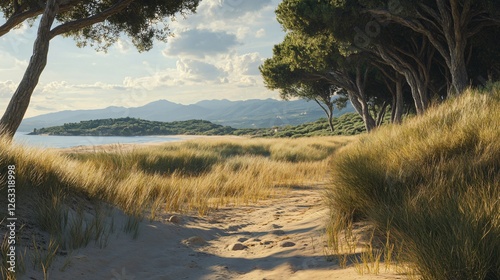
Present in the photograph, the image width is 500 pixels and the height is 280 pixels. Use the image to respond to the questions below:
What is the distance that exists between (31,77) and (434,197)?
967 centimetres

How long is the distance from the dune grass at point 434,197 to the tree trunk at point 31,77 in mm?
8020

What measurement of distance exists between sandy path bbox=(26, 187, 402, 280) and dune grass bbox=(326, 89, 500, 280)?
15.8 inches

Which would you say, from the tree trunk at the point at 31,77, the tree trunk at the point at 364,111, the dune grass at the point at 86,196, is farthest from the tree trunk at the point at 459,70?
the tree trunk at the point at 31,77

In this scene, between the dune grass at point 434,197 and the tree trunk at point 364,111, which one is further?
the tree trunk at point 364,111

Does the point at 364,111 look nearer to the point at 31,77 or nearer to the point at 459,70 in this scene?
the point at 459,70

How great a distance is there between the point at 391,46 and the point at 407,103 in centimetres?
1627

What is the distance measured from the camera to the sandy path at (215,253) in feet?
11.3

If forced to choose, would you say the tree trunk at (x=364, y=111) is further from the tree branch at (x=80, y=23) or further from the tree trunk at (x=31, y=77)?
the tree trunk at (x=31, y=77)

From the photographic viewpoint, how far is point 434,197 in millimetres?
3518

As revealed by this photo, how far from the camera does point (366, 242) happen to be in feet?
12.3

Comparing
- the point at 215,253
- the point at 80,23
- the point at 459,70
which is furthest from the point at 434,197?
the point at 459,70

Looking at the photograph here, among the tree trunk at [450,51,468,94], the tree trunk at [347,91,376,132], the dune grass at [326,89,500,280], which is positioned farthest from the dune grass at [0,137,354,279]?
the tree trunk at [347,91,376,132]

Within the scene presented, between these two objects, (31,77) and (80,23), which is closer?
(31,77)

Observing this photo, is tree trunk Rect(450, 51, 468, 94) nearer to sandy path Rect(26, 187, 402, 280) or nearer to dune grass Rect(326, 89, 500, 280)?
dune grass Rect(326, 89, 500, 280)
